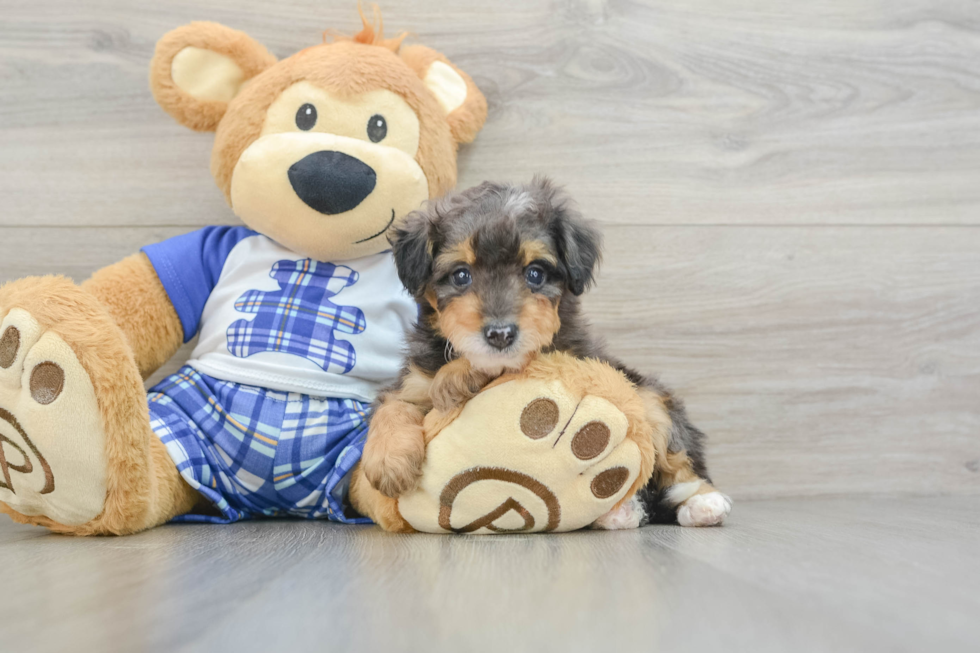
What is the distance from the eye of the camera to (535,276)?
53.0 inches

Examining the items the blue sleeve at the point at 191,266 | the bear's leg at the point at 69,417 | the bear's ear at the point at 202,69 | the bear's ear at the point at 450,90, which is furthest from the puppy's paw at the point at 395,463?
the bear's ear at the point at 202,69

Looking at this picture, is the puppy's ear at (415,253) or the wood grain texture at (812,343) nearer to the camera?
the puppy's ear at (415,253)

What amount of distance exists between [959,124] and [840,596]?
1.88 m

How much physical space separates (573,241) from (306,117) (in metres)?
0.76

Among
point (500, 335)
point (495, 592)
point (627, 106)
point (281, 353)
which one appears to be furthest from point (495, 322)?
point (627, 106)

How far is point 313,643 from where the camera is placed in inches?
29.2

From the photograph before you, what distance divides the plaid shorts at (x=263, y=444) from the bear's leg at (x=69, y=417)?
17 centimetres

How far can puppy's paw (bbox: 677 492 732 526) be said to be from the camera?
4.83ft

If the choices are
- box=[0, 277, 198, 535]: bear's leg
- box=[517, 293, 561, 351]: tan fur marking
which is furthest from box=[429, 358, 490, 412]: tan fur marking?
box=[0, 277, 198, 535]: bear's leg

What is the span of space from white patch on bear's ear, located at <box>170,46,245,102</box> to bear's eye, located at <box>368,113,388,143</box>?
41 cm

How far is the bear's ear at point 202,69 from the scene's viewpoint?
1688 mm

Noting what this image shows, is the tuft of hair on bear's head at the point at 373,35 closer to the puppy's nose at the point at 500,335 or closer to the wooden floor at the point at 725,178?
the wooden floor at the point at 725,178

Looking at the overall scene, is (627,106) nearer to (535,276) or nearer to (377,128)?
(377,128)

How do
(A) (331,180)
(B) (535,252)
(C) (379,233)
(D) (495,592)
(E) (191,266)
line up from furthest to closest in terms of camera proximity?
(E) (191,266) → (C) (379,233) → (A) (331,180) → (B) (535,252) → (D) (495,592)
